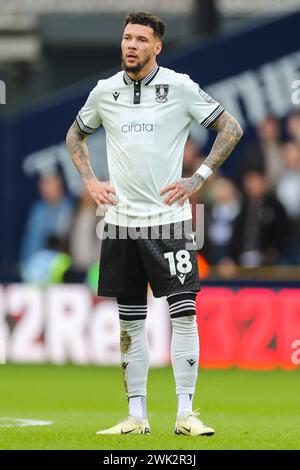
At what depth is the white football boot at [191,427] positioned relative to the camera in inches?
341

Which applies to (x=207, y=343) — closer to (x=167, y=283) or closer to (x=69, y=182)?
(x=69, y=182)

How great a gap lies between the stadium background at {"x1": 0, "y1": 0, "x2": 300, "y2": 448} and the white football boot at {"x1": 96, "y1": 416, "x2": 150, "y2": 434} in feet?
13.8

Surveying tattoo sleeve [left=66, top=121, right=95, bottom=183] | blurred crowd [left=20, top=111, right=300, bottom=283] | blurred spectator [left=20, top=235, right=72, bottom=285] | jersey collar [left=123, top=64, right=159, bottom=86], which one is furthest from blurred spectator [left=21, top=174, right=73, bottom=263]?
jersey collar [left=123, top=64, right=159, bottom=86]

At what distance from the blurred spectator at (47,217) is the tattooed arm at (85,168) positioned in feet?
26.1

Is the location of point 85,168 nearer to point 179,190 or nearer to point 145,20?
point 179,190

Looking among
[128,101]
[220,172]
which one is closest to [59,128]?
[220,172]

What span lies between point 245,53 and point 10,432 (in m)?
9.93

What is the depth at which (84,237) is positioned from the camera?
17016 millimetres

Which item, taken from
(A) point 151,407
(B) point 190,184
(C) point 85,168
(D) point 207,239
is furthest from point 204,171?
(D) point 207,239

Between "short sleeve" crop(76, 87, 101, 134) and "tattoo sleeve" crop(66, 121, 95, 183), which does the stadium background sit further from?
"short sleeve" crop(76, 87, 101, 134)

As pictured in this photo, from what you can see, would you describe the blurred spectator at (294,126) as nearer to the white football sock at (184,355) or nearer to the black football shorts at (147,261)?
the black football shorts at (147,261)

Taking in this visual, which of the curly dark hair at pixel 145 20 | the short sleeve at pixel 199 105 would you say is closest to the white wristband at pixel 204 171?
the short sleeve at pixel 199 105

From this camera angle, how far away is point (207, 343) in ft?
52.3

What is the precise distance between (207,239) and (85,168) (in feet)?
24.0
